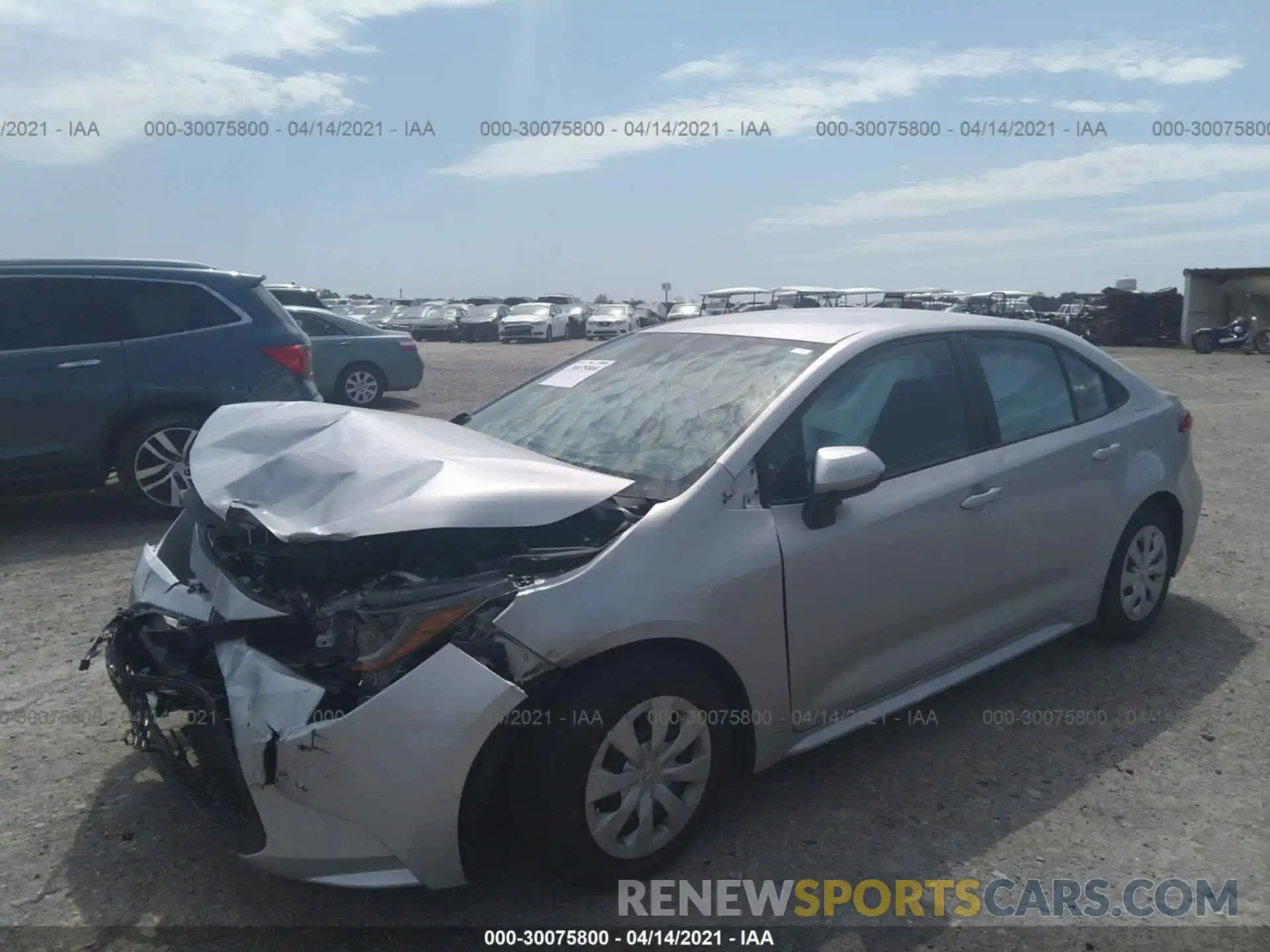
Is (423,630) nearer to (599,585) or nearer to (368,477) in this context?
(599,585)

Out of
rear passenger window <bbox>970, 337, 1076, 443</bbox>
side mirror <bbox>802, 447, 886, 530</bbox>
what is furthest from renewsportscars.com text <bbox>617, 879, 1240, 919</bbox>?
rear passenger window <bbox>970, 337, 1076, 443</bbox>

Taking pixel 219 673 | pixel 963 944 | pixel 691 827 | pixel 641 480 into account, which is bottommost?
pixel 963 944

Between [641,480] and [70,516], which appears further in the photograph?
[70,516]

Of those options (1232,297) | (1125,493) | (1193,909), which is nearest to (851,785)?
(1193,909)

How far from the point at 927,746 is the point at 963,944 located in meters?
1.12

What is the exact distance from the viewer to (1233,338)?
29.1 metres

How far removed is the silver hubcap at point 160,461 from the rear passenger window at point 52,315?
28.9 inches

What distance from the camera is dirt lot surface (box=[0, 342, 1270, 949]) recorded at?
298 centimetres

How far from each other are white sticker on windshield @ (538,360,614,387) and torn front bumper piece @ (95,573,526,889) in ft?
6.23

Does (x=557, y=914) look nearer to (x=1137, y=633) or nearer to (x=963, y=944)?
(x=963, y=944)

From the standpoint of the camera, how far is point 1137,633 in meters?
4.89

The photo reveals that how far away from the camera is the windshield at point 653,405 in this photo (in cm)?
343

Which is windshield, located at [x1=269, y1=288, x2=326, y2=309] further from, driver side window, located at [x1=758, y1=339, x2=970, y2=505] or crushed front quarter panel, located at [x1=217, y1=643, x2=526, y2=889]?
crushed front quarter panel, located at [x1=217, y1=643, x2=526, y2=889]

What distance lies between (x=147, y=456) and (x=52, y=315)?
1.09m
